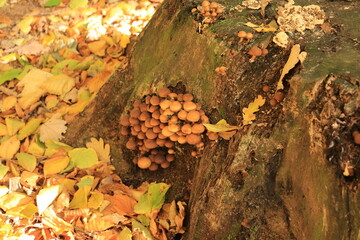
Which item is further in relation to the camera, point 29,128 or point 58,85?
point 58,85

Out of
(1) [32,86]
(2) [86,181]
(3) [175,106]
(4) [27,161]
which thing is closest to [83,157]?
(2) [86,181]

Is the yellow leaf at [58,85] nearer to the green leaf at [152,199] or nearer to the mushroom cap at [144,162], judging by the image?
the mushroom cap at [144,162]

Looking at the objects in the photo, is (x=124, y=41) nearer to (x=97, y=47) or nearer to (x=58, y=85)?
(x=97, y=47)

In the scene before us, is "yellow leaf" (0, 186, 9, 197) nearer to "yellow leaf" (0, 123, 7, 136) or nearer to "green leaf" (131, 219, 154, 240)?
"yellow leaf" (0, 123, 7, 136)

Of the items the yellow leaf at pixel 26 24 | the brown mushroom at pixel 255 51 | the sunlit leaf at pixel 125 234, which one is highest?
the brown mushroom at pixel 255 51

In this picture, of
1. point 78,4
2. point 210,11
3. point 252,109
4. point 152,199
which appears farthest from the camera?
point 78,4

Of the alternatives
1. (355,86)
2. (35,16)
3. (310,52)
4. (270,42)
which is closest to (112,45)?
(35,16)

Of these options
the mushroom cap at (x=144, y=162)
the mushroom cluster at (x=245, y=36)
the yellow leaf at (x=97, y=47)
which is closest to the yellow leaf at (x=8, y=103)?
the yellow leaf at (x=97, y=47)
